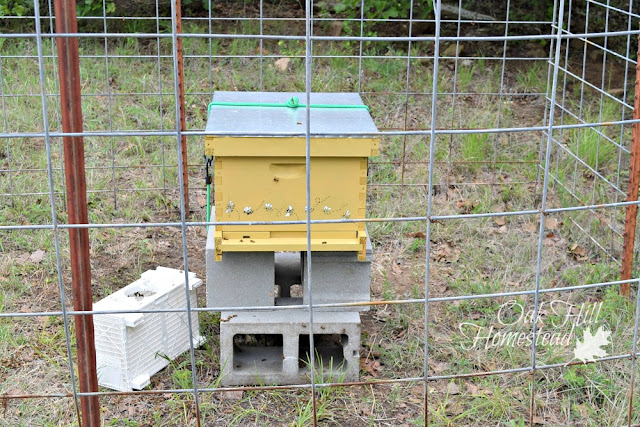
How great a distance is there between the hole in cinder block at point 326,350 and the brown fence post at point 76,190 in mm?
1216

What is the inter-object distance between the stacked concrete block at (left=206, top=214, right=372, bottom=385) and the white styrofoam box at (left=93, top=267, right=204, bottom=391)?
0.82 ft

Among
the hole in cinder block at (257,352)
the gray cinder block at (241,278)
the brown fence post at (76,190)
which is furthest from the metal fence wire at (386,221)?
the gray cinder block at (241,278)

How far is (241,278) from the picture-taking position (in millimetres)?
4273

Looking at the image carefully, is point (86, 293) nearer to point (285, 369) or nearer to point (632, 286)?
point (285, 369)

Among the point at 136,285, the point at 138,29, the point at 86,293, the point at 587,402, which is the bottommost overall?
the point at 587,402

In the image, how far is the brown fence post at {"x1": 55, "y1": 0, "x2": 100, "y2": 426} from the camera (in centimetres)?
308

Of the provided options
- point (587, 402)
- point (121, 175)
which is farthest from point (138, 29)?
point (587, 402)

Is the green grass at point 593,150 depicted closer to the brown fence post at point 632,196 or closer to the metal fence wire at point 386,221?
the metal fence wire at point 386,221

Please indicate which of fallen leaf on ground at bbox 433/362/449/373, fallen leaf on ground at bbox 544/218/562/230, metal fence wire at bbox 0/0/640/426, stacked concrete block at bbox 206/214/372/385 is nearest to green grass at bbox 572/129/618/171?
metal fence wire at bbox 0/0/640/426

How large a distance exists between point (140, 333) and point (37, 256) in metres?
Answer: 1.69

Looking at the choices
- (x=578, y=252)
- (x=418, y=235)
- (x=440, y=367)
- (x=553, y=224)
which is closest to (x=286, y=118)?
(x=440, y=367)

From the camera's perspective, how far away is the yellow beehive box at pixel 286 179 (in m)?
3.90

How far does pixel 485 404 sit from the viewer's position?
4016 millimetres

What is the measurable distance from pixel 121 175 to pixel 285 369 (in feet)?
10.8
